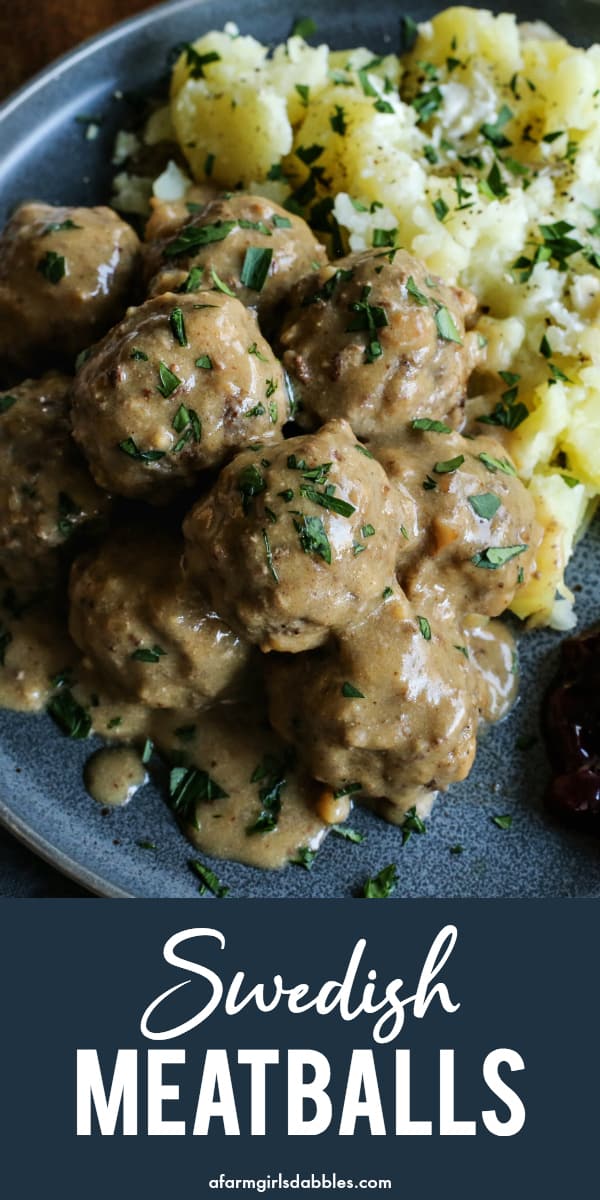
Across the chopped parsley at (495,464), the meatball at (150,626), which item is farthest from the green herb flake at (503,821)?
the chopped parsley at (495,464)

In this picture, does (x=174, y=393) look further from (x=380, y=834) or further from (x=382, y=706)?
(x=380, y=834)

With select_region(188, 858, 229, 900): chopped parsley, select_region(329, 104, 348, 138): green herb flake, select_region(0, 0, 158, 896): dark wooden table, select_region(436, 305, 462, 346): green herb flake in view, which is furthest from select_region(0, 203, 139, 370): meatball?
select_region(188, 858, 229, 900): chopped parsley

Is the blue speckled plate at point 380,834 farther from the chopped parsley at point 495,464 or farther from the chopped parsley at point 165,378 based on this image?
the chopped parsley at point 165,378

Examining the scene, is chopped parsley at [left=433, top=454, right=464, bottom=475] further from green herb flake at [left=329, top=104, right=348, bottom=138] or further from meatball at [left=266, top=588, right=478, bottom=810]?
green herb flake at [left=329, top=104, right=348, bottom=138]

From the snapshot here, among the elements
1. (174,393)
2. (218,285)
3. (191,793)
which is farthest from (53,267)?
(191,793)

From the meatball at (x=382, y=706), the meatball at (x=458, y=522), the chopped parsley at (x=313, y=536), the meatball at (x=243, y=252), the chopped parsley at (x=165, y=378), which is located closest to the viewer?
the chopped parsley at (x=313, y=536)

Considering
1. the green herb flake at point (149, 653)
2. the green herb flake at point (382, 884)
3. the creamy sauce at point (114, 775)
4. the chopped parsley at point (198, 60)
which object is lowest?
the green herb flake at point (382, 884)

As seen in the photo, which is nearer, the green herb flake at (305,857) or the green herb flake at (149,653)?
the green herb flake at (149,653)
